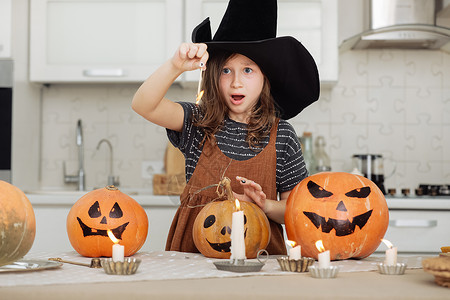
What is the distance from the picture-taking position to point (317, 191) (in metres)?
1.01

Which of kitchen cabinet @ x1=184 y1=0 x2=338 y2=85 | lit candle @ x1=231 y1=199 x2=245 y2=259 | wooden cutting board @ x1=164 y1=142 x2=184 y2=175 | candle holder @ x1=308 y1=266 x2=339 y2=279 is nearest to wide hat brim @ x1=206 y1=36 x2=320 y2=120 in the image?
lit candle @ x1=231 y1=199 x2=245 y2=259

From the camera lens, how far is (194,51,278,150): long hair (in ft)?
4.68

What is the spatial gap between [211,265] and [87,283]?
0.77ft

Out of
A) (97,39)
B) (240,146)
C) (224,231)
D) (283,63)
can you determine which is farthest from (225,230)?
(97,39)

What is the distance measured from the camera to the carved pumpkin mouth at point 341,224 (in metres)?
0.97

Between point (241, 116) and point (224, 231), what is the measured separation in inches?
20.1

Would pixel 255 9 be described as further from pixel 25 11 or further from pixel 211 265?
pixel 25 11

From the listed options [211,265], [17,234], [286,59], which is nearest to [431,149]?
[286,59]

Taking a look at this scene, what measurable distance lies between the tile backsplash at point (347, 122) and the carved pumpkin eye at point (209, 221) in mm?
1833

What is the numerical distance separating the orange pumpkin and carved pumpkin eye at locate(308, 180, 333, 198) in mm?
480

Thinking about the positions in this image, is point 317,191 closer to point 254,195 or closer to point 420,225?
point 254,195

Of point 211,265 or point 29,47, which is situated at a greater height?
point 29,47

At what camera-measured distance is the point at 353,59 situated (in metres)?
2.85

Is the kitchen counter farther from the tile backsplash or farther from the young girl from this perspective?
the tile backsplash
